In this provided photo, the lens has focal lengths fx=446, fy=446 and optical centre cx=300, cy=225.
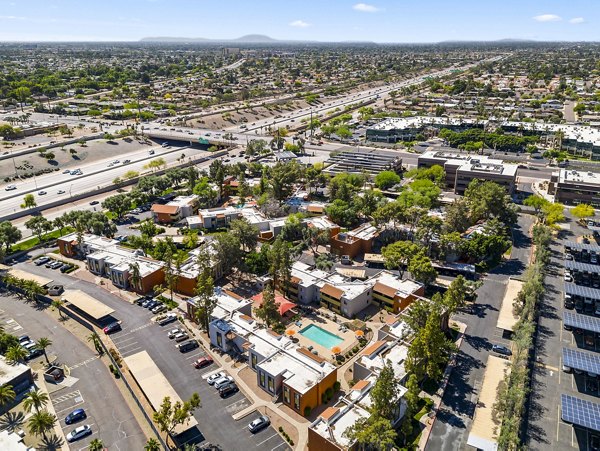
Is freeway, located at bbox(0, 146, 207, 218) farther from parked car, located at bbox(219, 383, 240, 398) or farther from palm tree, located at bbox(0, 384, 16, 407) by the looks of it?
parked car, located at bbox(219, 383, 240, 398)

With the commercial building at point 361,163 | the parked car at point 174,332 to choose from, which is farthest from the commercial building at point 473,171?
the parked car at point 174,332

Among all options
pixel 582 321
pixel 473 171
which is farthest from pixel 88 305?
pixel 473 171

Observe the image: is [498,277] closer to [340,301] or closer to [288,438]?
[340,301]

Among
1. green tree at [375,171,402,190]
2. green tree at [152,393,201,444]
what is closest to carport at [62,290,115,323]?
green tree at [152,393,201,444]

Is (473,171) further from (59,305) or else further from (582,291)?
(59,305)

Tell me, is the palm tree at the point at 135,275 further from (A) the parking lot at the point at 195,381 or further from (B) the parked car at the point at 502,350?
(B) the parked car at the point at 502,350

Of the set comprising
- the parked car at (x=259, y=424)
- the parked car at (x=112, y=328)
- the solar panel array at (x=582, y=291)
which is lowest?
the parked car at (x=259, y=424)
